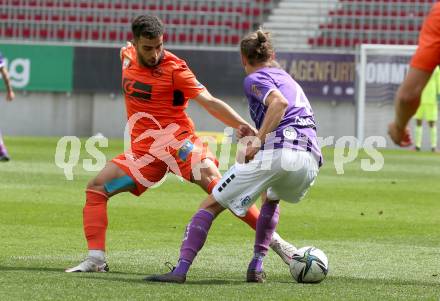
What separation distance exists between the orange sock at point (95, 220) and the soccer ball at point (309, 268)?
141 cm

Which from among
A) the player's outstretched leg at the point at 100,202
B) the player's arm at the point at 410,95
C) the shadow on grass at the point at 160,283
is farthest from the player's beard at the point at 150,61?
the player's arm at the point at 410,95

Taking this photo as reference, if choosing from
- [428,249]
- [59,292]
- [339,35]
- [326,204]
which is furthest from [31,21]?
[59,292]

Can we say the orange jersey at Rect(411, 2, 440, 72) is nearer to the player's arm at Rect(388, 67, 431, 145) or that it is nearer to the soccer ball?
the player's arm at Rect(388, 67, 431, 145)

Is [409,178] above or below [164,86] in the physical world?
below

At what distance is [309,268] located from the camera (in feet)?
25.7

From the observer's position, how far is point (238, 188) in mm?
7480

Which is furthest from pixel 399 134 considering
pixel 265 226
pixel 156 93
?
pixel 156 93

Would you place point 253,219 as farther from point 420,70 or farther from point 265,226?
point 420,70

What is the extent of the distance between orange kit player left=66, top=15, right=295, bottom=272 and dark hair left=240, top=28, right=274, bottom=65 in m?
0.60

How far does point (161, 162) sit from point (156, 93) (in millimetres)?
513

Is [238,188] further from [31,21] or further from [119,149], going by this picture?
[31,21]

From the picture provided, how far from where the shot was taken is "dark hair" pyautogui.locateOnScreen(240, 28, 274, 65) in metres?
A: 7.56

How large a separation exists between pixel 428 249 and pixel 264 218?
8.46 ft

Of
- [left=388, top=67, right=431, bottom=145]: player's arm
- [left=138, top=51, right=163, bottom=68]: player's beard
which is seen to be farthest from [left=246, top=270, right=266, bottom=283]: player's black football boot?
[left=388, top=67, right=431, bottom=145]: player's arm
